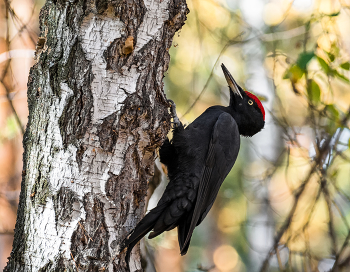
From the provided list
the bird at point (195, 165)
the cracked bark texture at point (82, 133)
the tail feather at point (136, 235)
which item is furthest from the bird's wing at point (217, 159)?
the cracked bark texture at point (82, 133)

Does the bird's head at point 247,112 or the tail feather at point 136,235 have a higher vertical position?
the bird's head at point 247,112

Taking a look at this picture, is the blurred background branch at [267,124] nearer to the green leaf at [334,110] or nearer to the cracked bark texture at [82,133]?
the green leaf at [334,110]

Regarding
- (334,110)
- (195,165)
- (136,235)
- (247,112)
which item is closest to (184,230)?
(195,165)

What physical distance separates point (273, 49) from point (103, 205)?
351cm

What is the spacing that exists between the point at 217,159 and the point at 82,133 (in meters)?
1.22

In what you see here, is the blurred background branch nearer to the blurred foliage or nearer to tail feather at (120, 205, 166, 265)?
the blurred foliage

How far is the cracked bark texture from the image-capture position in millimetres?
1509

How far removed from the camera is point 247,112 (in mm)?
2871

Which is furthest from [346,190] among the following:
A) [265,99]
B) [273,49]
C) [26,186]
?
[26,186]

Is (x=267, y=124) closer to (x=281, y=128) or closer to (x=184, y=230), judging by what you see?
(x=281, y=128)

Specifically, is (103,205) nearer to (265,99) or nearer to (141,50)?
(141,50)

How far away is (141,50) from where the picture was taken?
5.49 feet

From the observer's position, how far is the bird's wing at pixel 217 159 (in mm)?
2344

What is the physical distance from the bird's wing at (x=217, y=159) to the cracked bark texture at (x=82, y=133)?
0.81 metres
